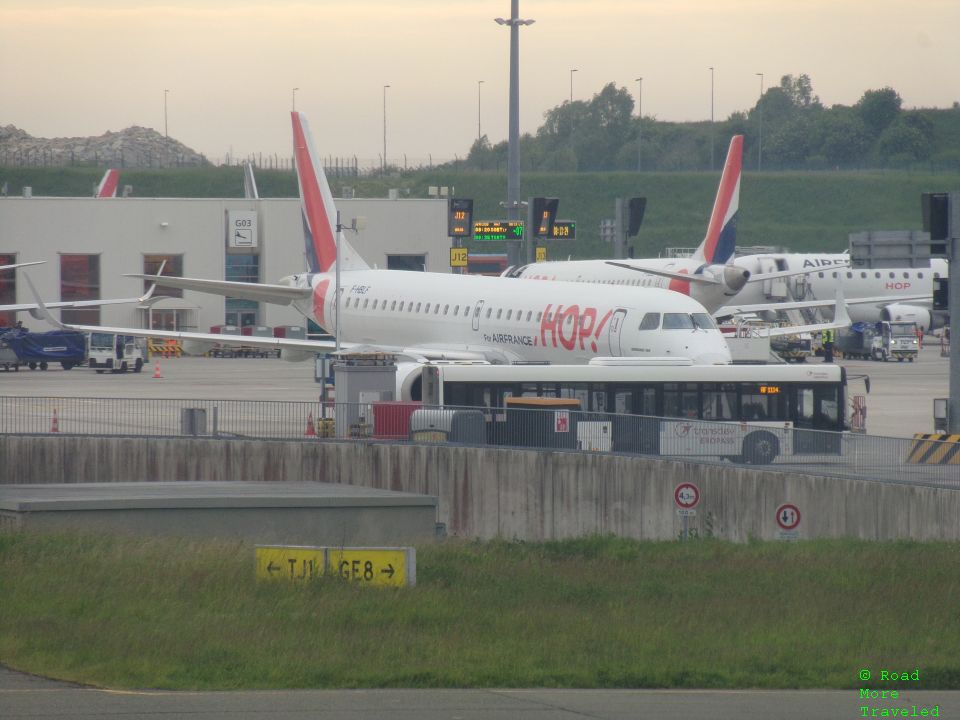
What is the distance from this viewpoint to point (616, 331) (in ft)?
133

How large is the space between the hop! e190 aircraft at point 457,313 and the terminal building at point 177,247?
31.3 meters

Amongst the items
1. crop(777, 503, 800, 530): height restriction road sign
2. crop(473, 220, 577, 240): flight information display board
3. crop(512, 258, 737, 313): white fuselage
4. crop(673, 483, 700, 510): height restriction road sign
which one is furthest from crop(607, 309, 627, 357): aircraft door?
crop(473, 220, 577, 240): flight information display board

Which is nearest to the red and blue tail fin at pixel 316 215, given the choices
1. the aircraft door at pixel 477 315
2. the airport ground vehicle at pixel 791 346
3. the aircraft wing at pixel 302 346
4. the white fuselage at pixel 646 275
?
the aircraft wing at pixel 302 346

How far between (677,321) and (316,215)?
21622mm

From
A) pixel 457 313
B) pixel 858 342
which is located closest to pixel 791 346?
pixel 858 342

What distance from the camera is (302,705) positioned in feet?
43.8

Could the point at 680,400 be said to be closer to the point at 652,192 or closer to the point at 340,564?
the point at 340,564

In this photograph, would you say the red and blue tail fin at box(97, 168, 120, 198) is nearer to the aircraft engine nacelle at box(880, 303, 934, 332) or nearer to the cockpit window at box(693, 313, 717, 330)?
the aircraft engine nacelle at box(880, 303, 934, 332)

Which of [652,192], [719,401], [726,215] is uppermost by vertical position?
[652,192]

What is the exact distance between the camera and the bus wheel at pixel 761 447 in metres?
29.3

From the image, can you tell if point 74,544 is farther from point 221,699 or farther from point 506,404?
point 506,404

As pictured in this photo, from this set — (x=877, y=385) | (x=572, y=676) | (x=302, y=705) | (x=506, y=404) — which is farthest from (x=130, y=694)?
(x=877, y=385)

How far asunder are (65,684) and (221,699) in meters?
1.59

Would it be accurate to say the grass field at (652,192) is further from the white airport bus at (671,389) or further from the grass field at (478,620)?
the grass field at (478,620)
